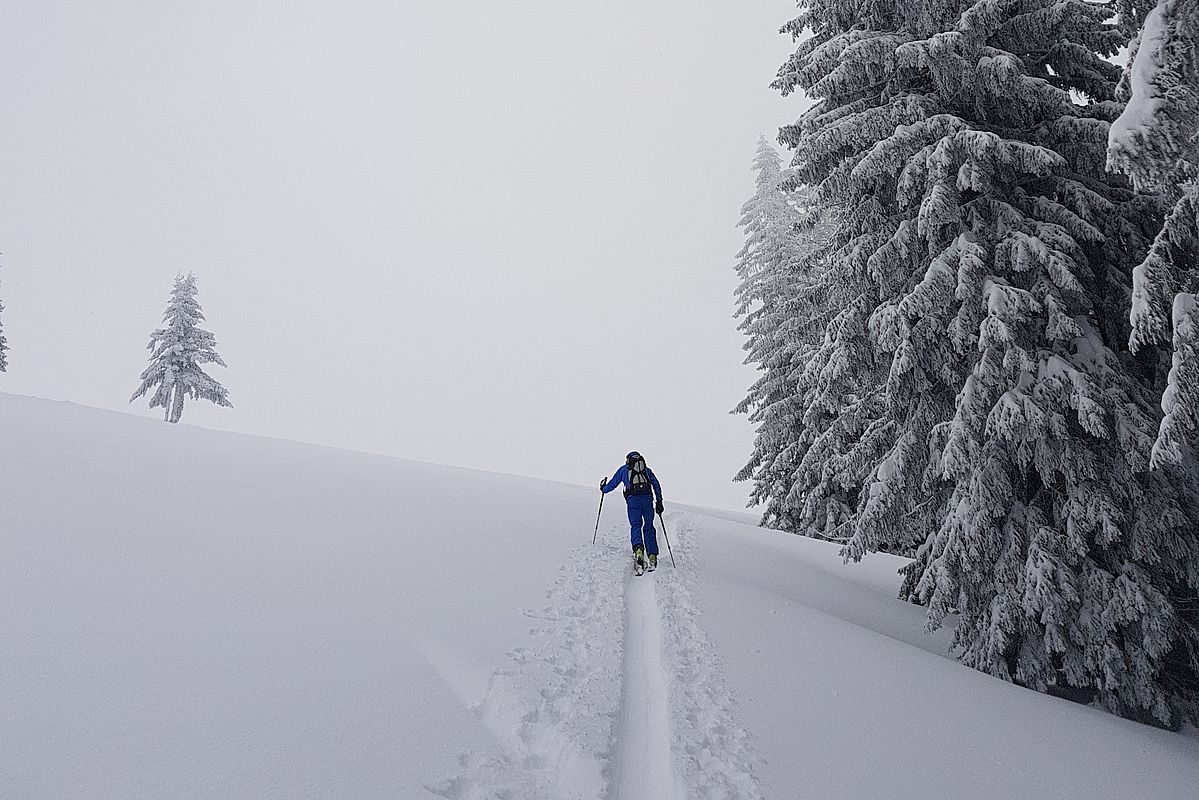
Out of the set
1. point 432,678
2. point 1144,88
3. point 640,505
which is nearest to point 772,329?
point 640,505

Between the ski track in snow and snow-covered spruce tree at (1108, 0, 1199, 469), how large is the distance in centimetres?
502

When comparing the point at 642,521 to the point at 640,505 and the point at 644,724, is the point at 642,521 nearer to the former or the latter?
the point at 640,505

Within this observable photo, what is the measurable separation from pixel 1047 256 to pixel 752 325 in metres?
14.7

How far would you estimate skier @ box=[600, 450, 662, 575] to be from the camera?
37.6 ft

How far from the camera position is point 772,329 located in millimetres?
21172

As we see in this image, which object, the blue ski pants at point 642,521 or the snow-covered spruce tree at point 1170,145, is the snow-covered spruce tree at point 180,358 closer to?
the blue ski pants at point 642,521

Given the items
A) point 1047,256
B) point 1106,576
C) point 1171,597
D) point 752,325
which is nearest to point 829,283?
point 1047,256

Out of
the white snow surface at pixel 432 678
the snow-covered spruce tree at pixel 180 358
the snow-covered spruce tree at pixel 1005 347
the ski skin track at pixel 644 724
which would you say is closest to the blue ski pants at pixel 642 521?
the white snow surface at pixel 432 678

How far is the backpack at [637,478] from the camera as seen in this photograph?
12133 millimetres

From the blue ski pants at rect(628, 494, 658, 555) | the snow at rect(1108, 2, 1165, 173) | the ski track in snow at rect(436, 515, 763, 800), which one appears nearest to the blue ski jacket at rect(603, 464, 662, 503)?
the blue ski pants at rect(628, 494, 658, 555)

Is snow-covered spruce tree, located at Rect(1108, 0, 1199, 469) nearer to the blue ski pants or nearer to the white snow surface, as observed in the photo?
the white snow surface

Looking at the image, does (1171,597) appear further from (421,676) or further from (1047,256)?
(421,676)

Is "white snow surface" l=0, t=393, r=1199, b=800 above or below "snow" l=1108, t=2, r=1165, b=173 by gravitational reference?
below

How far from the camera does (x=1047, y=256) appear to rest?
7.90 meters
